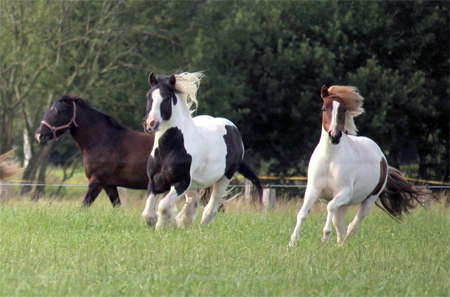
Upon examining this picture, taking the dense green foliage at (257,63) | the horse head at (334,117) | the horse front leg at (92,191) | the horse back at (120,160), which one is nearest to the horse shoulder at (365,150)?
the horse head at (334,117)

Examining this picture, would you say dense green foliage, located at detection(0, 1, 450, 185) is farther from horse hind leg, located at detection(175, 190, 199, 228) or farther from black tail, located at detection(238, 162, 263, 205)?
horse hind leg, located at detection(175, 190, 199, 228)

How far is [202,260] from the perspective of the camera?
5078 mm

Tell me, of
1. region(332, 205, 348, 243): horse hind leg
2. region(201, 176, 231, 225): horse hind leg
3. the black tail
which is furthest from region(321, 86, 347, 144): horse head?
the black tail

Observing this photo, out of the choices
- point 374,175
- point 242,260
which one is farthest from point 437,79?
point 242,260

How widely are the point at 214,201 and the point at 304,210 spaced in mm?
2052

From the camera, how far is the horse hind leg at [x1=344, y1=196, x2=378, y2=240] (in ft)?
22.7

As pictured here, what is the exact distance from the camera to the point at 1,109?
63.6ft

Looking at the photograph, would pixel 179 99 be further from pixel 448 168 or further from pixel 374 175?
pixel 448 168

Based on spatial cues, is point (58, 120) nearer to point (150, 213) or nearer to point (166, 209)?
point (150, 213)

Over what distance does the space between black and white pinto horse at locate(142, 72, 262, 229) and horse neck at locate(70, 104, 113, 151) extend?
2.40 metres

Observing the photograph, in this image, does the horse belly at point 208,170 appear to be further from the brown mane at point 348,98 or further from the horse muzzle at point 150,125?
the brown mane at point 348,98

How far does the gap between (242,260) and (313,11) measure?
16.4m

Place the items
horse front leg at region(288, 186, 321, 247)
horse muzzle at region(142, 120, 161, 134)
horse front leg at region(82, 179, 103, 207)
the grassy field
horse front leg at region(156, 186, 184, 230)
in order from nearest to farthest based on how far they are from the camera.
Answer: the grassy field < horse front leg at region(288, 186, 321, 247) < horse muzzle at region(142, 120, 161, 134) < horse front leg at region(156, 186, 184, 230) < horse front leg at region(82, 179, 103, 207)

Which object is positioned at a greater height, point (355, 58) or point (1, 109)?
point (355, 58)
